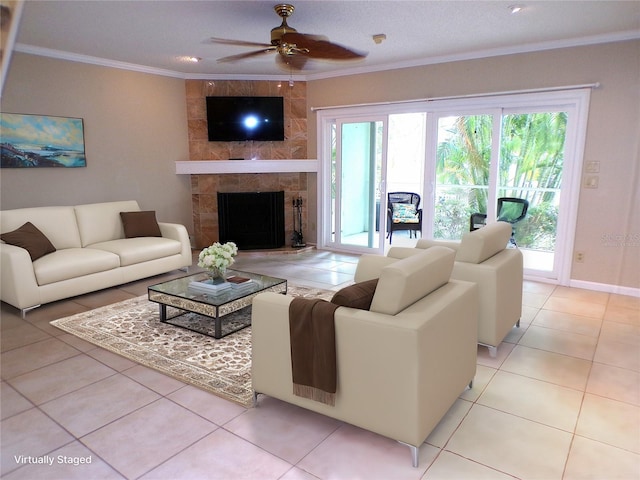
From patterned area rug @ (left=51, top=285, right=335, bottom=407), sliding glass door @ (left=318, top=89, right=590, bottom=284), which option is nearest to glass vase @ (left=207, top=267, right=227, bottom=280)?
patterned area rug @ (left=51, top=285, right=335, bottom=407)

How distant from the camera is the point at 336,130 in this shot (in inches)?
262

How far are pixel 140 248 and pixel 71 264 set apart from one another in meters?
0.78

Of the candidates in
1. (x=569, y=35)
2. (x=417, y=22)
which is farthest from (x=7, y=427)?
(x=569, y=35)

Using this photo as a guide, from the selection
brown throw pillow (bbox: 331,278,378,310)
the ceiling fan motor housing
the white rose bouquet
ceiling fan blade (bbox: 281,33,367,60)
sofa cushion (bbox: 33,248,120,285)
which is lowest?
sofa cushion (bbox: 33,248,120,285)

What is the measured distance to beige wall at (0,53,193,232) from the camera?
497 cm

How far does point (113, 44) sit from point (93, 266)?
8.04 feet

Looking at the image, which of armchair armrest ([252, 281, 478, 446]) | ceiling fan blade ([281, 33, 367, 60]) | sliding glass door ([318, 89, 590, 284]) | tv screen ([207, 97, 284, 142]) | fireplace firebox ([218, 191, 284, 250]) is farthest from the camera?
fireplace firebox ([218, 191, 284, 250])

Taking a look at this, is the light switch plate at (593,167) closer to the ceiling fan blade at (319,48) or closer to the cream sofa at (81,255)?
the ceiling fan blade at (319,48)

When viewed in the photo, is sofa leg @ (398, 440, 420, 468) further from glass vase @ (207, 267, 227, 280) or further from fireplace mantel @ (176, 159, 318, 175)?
fireplace mantel @ (176, 159, 318, 175)

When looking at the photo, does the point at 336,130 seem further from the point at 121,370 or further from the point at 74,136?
the point at 121,370

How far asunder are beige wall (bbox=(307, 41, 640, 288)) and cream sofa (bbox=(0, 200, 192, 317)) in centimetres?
431

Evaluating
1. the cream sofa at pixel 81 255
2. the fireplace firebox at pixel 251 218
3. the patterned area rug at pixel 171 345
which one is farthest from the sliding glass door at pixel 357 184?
the patterned area rug at pixel 171 345

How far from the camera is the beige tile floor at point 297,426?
2.07 m

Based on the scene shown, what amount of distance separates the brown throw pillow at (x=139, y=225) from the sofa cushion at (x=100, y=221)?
0.30 feet
